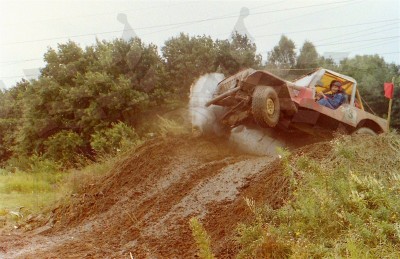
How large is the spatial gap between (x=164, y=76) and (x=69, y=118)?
5.00 m

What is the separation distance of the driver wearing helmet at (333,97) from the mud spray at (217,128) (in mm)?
1365

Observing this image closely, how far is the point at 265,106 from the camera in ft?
27.6

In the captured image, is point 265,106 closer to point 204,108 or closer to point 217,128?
point 204,108

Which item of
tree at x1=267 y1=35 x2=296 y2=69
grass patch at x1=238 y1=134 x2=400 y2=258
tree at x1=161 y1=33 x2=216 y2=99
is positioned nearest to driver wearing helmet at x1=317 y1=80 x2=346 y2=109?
grass patch at x1=238 y1=134 x2=400 y2=258

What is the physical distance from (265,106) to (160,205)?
113 inches

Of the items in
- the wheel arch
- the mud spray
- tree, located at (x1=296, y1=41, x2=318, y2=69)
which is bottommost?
the wheel arch

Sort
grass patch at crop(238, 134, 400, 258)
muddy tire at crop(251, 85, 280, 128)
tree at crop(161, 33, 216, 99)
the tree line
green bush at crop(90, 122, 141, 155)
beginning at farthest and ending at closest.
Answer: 1. tree at crop(161, 33, 216, 99)
2. the tree line
3. green bush at crop(90, 122, 141, 155)
4. muddy tire at crop(251, 85, 280, 128)
5. grass patch at crop(238, 134, 400, 258)

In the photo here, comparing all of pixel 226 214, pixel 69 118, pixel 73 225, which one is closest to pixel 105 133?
pixel 69 118

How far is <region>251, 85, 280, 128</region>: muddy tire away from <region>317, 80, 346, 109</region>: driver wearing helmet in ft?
5.09

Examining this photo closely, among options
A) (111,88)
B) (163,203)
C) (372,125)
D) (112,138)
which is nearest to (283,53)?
(111,88)

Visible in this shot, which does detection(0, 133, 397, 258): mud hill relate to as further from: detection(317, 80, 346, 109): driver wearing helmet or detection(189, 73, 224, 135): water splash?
detection(317, 80, 346, 109): driver wearing helmet

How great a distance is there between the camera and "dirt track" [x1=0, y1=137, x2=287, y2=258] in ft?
19.0

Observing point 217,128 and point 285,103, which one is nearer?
point 285,103

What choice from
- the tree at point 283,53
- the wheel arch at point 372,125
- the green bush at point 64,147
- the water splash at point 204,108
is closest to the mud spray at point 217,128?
the water splash at point 204,108
